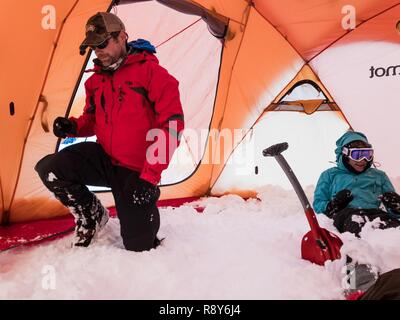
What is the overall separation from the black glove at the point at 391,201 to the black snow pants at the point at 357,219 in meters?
0.06

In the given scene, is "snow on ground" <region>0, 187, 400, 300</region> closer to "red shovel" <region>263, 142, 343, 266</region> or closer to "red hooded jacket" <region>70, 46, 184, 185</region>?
"red shovel" <region>263, 142, 343, 266</region>

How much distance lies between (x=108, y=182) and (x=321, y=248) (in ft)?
2.62

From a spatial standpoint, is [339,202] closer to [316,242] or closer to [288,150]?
[316,242]

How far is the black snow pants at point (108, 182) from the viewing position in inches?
62.3

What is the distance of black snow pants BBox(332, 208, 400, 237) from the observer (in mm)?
1621

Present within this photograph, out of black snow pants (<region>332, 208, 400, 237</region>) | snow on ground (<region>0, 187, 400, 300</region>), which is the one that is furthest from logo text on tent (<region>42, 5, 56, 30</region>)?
black snow pants (<region>332, 208, 400, 237</region>)

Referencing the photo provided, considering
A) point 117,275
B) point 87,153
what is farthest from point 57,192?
point 117,275

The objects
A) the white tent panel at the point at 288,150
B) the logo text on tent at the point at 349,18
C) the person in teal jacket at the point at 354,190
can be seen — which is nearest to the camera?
the person in teal jacket at the point at 354,190

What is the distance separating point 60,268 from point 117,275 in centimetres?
20

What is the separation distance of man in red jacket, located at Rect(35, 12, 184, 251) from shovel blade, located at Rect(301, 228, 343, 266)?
1.80 ft

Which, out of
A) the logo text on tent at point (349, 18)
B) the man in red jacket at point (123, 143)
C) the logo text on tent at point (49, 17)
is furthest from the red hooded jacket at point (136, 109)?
the logo text on tent at point (349, 18)

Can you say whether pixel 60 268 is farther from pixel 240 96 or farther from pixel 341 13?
pixel 341 13

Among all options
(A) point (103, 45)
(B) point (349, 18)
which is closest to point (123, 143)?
(A) point (103, 45)

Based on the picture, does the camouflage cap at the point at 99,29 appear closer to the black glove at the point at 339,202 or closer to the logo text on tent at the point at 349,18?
the black glove at the point at 339,202
